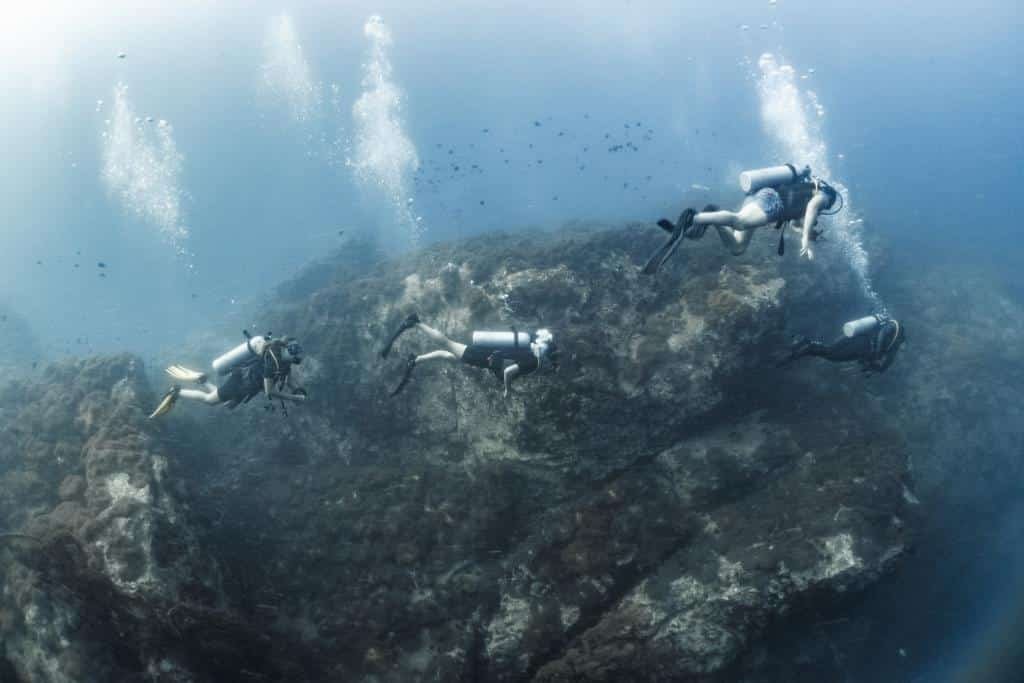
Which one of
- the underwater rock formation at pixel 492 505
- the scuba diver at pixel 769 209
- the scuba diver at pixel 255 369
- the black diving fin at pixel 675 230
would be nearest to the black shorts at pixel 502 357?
the underwater rock formation at pixel 492 505

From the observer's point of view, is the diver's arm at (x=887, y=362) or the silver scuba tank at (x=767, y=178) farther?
the diver's arm at (x=887, y=362)

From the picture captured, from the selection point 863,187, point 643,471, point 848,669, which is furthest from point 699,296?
point 863,187

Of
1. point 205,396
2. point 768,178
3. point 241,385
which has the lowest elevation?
point 205,396

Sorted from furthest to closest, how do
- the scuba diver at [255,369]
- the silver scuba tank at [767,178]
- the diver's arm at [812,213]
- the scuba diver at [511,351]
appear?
the scuba diver at [255,369] < the scuba diver at [511,351] < the silver scuba tank at [767,178] < the diver's arm at [812,213]

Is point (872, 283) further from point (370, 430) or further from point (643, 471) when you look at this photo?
point (370, 430)

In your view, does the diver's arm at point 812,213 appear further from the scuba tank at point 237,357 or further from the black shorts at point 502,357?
the scuba tank at point 237,357

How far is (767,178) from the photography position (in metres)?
8.81

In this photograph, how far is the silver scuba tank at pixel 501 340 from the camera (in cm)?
909

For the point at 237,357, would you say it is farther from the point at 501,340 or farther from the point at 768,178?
the point at 768,178

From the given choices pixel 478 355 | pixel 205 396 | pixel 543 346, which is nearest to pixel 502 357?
pixel 478 355

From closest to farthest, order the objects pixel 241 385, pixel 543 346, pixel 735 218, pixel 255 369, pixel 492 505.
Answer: pixel 735 218 → pixel 543 346 → pixel 255 369 → pixel 241 385 → pixel 492 505

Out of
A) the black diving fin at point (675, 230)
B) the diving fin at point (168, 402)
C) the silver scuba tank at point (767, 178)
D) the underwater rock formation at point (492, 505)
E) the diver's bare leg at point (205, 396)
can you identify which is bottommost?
the underwater rock formation at point (492, 505)

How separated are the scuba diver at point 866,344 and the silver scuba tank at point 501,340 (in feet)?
17.6

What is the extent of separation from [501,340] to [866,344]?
22.9 feet
